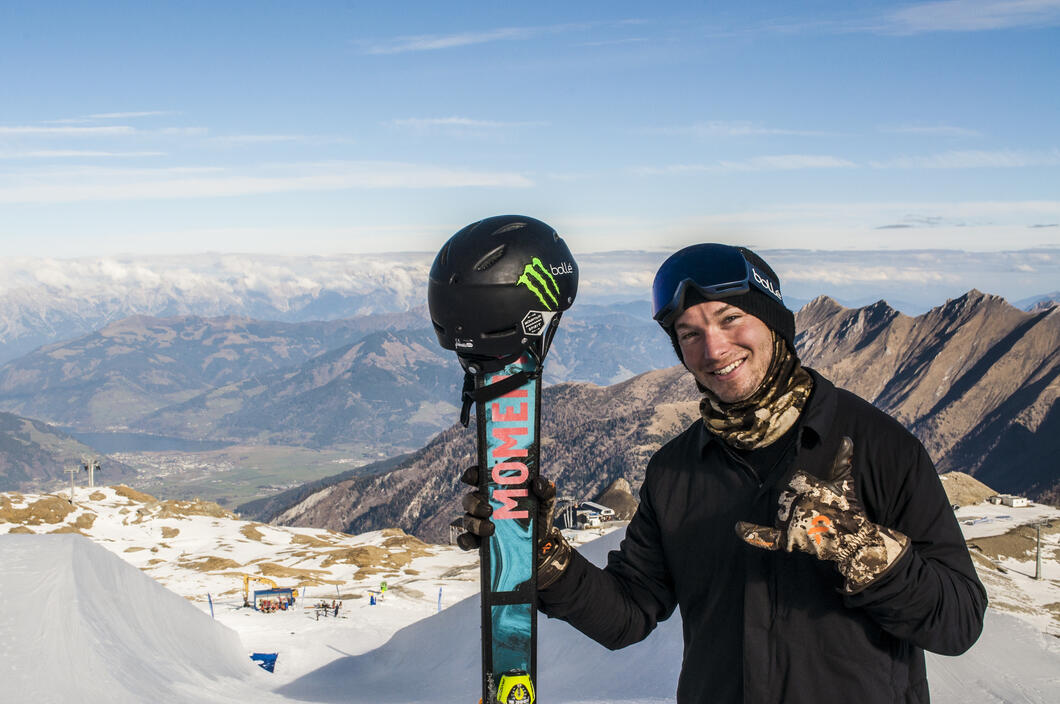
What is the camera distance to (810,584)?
12.9ft

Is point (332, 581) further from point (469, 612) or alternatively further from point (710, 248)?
point (710, 248)

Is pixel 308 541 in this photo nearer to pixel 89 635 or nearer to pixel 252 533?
pixel 252 533

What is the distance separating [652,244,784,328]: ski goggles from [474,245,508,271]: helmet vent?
3.12ft

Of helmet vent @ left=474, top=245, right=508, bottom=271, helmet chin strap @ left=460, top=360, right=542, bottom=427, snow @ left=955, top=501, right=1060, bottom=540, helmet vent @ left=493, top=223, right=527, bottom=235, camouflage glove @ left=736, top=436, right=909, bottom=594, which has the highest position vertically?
helmet vent @ left=493, top=223, right=527, bottom=235

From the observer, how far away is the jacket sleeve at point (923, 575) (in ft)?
11.5

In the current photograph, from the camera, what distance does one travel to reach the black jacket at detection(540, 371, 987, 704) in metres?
3.63

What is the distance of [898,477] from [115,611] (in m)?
16.2

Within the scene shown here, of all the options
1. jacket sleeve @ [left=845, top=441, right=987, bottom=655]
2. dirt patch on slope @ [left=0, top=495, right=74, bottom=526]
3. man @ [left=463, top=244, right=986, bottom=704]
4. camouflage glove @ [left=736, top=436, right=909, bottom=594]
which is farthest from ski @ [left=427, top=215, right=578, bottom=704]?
dirt patch on slope @ [left=0, top=495, right=74, bottom=526]

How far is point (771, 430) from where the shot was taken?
A: 414 cm

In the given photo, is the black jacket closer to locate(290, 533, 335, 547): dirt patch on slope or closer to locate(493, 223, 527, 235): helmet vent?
locate(493, 223, 527, 235): helmet vent

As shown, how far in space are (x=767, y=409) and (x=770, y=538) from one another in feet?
2.57

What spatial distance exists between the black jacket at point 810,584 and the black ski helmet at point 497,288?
3.89 feet

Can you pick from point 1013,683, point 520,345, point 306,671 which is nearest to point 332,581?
point 306,671

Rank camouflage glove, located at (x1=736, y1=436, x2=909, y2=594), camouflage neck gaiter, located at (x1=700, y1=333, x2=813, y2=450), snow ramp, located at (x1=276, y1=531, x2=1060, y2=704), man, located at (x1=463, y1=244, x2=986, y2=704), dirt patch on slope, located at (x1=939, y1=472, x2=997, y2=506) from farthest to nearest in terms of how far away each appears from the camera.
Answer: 1. dirt patch on slope, located at (x1=939, y1=472, x2=997, y2=506)
2. snow ramp, located at (x1=276, y1=531, x2=1060, y2=704)
3. camouflage neck gaiter, located at (x1=700, y1=333, x2=813, y2=450)
4. man, located at (x1=463, y1=244, x2=986, y2=704)
5. camouflage glove, located at (x1=736, y1=436, x2=909, y2=594)
